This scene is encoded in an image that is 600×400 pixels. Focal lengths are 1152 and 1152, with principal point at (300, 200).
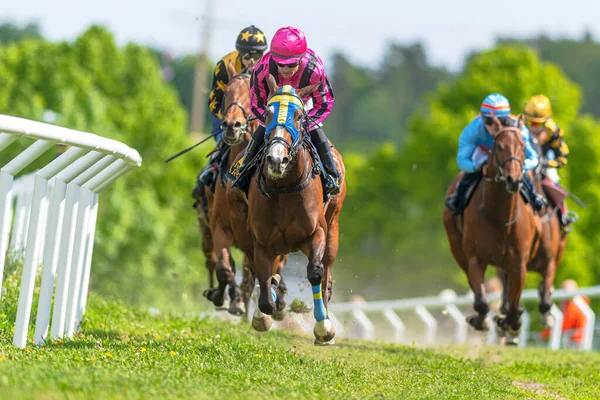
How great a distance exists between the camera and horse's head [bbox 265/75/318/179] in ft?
27.7

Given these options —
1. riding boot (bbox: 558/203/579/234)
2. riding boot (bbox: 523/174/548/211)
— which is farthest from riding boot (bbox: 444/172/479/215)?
riding boot (bbox: 558/203/579/234)

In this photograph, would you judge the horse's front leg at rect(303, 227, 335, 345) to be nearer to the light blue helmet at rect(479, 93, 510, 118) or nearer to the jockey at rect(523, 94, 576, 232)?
the light blue helmet at rect(479, 93, 510, 118)

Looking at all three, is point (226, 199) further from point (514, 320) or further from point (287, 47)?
point (514, 320)

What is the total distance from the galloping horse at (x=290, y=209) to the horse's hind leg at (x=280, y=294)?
3.00ft

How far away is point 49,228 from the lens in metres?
8.28

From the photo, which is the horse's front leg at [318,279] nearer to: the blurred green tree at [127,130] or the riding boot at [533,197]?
the riding boot at [533,197]

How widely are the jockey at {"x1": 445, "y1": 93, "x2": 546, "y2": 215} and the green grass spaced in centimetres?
174

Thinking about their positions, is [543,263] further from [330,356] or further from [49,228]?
[49,228]

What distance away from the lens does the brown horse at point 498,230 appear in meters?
12.0

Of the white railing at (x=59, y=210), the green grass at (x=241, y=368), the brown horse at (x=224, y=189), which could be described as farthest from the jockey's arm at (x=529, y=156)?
the white railing at (x=59, y=210)

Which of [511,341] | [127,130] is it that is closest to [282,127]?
[511,341]

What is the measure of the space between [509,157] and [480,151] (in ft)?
4.16

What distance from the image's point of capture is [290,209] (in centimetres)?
924

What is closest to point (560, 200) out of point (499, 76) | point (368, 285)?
point (499, 76)
